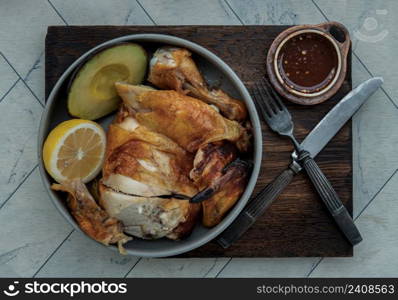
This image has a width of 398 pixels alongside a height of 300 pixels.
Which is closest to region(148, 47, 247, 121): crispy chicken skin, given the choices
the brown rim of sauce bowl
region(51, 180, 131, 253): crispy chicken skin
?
the brown rim of sauce bowl

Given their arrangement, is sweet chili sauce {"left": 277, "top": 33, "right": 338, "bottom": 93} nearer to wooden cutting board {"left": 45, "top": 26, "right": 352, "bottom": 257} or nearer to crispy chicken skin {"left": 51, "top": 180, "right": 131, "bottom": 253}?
wooden cutting board {"left": 45, "top": 26, "right": 352, "bottom": 257}

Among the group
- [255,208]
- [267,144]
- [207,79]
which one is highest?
[207,79]

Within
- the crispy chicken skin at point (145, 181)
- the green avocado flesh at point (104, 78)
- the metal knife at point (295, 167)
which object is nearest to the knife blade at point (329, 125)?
the metal knife at point (295, 167)

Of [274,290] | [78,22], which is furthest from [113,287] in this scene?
[78,22]

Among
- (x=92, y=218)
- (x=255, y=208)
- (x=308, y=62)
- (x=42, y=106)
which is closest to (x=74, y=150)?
(x=92, y=218)

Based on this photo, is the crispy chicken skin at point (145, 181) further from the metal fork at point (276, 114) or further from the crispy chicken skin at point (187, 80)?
the metal fork at point (276, 114)

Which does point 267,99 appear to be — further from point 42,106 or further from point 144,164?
point 42,106
